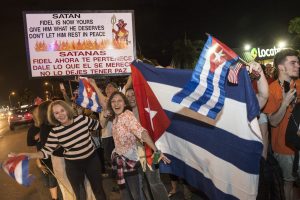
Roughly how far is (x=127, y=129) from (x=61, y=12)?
4333 mm

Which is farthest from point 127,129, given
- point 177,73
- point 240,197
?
point 240,197

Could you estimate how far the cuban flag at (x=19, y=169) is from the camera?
16.1 feet

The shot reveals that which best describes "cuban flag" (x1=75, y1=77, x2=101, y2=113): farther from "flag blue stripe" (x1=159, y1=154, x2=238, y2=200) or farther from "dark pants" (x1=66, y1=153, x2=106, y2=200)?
"flag blue stripe" (x1=159, y1=154, x2=238, y2=200)

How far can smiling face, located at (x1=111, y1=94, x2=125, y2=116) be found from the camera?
4.99 m

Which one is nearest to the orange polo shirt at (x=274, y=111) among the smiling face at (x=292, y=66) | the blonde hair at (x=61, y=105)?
the smiling face at (x=292, y=66)

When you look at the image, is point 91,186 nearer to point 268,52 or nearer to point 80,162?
point 80,162

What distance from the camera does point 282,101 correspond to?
3994mm

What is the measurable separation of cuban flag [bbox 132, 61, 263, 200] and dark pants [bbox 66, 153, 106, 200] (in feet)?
3.38

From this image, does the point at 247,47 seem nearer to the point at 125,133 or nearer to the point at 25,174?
the point at 125,133

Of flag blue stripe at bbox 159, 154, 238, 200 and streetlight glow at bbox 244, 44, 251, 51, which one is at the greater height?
streetlight glow at bbox 244, 44, 251, 51

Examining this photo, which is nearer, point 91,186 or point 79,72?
point 91,186

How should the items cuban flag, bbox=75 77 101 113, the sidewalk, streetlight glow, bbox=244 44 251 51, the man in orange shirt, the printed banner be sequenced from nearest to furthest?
the man in orange shirt, the sidewalk, cuban flag, bbox=75 77 101 113, the printed banner, streetlight glow, bbox=244 44 251 51

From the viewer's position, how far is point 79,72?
26.7 ft

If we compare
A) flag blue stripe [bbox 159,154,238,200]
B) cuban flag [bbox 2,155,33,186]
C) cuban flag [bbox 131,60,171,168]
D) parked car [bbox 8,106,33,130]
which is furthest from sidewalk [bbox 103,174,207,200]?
parked car [bbox 8,106,33,130]
